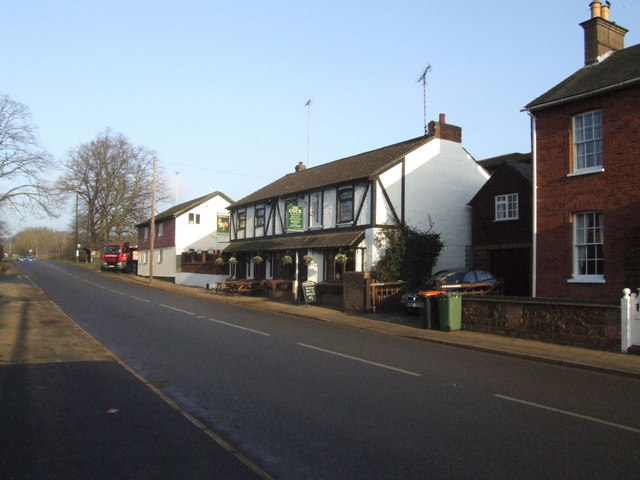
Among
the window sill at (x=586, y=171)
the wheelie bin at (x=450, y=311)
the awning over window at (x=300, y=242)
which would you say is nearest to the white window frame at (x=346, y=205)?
the awning over window at (x=300, y=242)

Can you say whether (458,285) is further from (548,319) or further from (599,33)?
(599,33)

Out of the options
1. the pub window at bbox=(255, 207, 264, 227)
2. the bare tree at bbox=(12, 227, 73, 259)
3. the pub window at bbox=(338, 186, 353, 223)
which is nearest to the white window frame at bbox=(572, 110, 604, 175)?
the pub window at bbox=(338, 186, 353, 223)

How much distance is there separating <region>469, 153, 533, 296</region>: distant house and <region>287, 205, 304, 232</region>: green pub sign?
859 centimetres

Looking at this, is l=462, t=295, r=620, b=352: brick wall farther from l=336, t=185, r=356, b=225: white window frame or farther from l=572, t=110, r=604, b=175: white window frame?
l=336, t=185, r=356, b=225: white window frame

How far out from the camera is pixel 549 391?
8430mm

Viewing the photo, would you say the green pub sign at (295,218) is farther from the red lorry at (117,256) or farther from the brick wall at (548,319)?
the red lorry at (117,256)

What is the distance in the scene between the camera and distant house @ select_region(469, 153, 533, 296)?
22.4 meters

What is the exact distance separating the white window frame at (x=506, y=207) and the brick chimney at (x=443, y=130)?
16.2 ft

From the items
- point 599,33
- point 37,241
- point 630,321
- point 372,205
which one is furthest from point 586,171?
point 37,241

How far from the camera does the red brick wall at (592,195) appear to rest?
49.3 feet

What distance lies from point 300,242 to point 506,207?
1031 centimetres

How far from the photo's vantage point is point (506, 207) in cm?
2362

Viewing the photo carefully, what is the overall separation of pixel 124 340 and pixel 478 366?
8036 mm

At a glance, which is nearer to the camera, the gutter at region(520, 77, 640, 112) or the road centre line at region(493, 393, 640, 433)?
the road centre line at region(493, 393, 640, 433)
